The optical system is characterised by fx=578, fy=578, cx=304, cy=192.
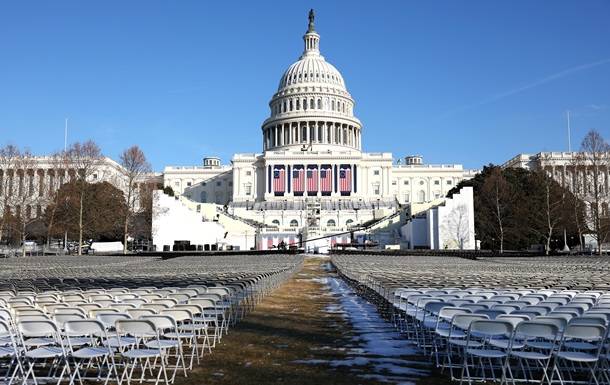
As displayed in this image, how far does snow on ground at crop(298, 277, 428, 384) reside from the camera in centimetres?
803

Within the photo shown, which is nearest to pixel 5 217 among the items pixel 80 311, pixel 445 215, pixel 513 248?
pixel 445 215

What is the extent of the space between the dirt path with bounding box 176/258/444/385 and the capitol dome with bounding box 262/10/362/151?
436ft

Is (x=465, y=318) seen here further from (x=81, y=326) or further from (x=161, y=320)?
(x=81, y=326)

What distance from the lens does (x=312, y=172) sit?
138 metres

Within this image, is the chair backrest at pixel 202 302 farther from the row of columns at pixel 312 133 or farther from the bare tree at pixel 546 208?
the row of columns at pixel 312 133

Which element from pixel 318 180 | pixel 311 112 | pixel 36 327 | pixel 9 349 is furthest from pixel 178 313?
pixel 311 112

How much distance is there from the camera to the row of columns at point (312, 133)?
496ft

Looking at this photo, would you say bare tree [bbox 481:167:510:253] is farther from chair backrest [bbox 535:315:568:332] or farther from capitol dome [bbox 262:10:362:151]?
capitol dome [bbox 262:10:362:151]

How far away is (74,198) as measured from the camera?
65.2m

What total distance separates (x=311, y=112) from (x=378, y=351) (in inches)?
5630

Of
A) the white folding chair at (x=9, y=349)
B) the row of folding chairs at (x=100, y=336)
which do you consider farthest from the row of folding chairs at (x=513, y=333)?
the white folding chair at (x=9, y=349)

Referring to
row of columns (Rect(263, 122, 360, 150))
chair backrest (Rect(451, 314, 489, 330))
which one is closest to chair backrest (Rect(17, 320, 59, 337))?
chair backrest (Rect(451, 314, 489, 330))

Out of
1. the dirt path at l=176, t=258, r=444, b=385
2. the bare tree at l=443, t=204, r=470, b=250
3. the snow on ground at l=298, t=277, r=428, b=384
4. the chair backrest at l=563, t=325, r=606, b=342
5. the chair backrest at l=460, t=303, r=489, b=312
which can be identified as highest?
the bare tree at l=443, t=204, r=470, b=250

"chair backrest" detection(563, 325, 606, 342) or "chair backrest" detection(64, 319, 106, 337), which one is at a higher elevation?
"chair backrest" detection(64, 319, 106, 337)
